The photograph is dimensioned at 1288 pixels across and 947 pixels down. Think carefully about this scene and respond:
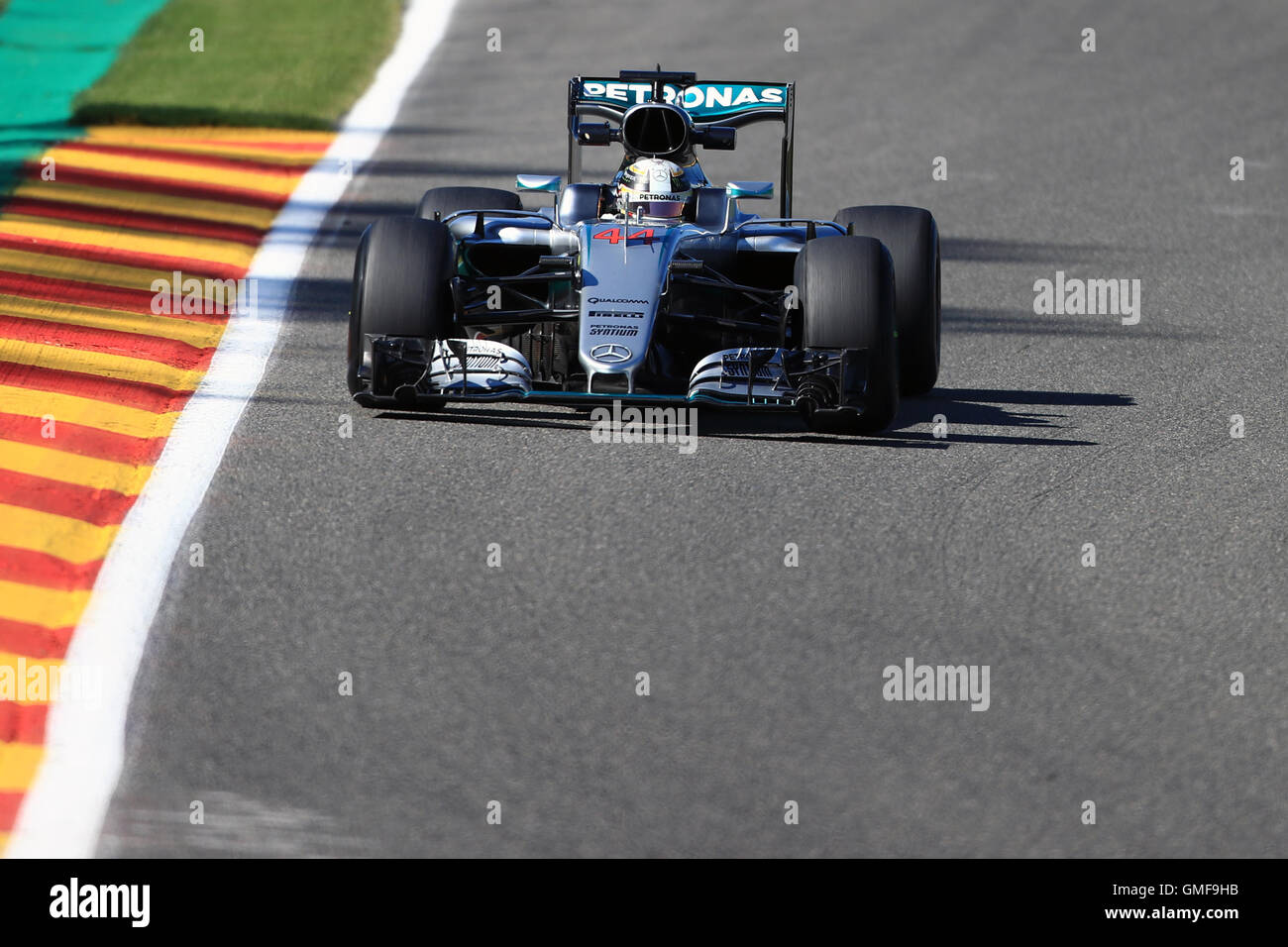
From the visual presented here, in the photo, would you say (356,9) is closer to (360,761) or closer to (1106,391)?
(1106,391)

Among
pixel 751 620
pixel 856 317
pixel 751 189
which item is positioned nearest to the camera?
pixel 751 620

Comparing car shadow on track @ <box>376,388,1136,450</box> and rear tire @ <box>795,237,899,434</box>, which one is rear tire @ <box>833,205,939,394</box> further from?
rear tire @ <box>795,237,899,434</box>

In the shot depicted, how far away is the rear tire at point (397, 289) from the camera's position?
7.64 m

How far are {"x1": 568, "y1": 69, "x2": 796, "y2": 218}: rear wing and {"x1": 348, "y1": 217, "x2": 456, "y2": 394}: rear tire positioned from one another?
1.50 meters

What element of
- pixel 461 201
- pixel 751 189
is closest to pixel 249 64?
pixel 461 201

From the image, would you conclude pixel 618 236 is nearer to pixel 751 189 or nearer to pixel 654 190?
pixel 654 190

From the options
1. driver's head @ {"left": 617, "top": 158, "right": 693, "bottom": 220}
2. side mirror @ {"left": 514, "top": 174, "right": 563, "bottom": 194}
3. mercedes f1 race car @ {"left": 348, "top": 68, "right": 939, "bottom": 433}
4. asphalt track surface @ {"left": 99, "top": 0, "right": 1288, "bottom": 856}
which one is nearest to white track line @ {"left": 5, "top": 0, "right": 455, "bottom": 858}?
asphalt track surface @ {"left": 99, "top": 0, "right": 1288, "bottom": 856}

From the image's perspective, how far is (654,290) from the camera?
7855mm

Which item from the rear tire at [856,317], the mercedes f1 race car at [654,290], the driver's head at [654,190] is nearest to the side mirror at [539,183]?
the mercedes f1 race car at [654,290]

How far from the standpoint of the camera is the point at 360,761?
16.4ft

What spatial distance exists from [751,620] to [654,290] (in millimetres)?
2305

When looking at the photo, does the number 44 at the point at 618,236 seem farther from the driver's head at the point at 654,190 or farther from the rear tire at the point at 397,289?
the rear tire at the point at 397,289

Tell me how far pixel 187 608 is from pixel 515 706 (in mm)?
1179

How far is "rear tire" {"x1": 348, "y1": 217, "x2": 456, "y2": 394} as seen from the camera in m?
7.64
